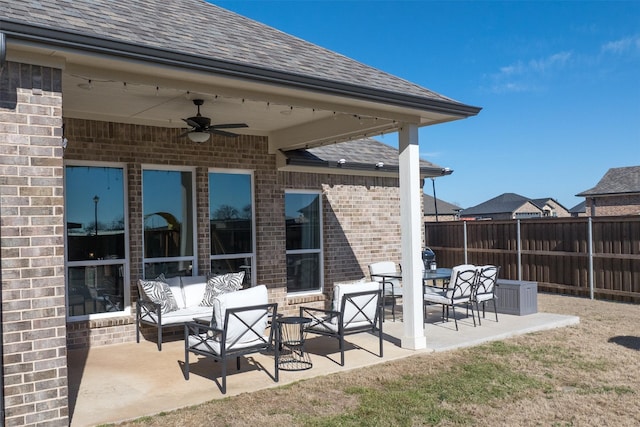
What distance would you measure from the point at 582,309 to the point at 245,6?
1326cm

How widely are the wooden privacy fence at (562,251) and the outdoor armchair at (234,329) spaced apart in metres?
9.25

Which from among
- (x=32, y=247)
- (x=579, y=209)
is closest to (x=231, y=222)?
(x=32, y=247)

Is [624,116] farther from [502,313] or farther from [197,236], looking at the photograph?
[197,236]

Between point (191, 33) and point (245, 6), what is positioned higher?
point (245, 6)

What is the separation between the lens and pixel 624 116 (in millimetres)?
29859

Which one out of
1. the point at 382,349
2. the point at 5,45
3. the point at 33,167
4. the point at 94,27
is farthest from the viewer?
the point at 382,349

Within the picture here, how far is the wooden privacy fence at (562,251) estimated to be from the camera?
38.4 ft

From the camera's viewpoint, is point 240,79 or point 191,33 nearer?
point 240,79

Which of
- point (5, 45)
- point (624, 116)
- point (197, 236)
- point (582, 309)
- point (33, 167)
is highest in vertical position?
point (624, 116)

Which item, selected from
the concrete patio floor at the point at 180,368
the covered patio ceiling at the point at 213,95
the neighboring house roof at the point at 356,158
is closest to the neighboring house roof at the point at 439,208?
the neighboring house roof at the point at 356,158

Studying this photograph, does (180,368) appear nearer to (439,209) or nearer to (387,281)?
(387,281)

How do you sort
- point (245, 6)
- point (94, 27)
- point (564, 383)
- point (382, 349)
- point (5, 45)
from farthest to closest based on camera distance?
point (245, 6) → point (382, 349) → point (564, 383) → point (94, 27) → point (5, 45)

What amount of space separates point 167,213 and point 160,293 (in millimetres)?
1461

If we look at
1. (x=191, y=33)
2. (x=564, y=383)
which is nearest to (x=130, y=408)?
(x=191, y=33)
